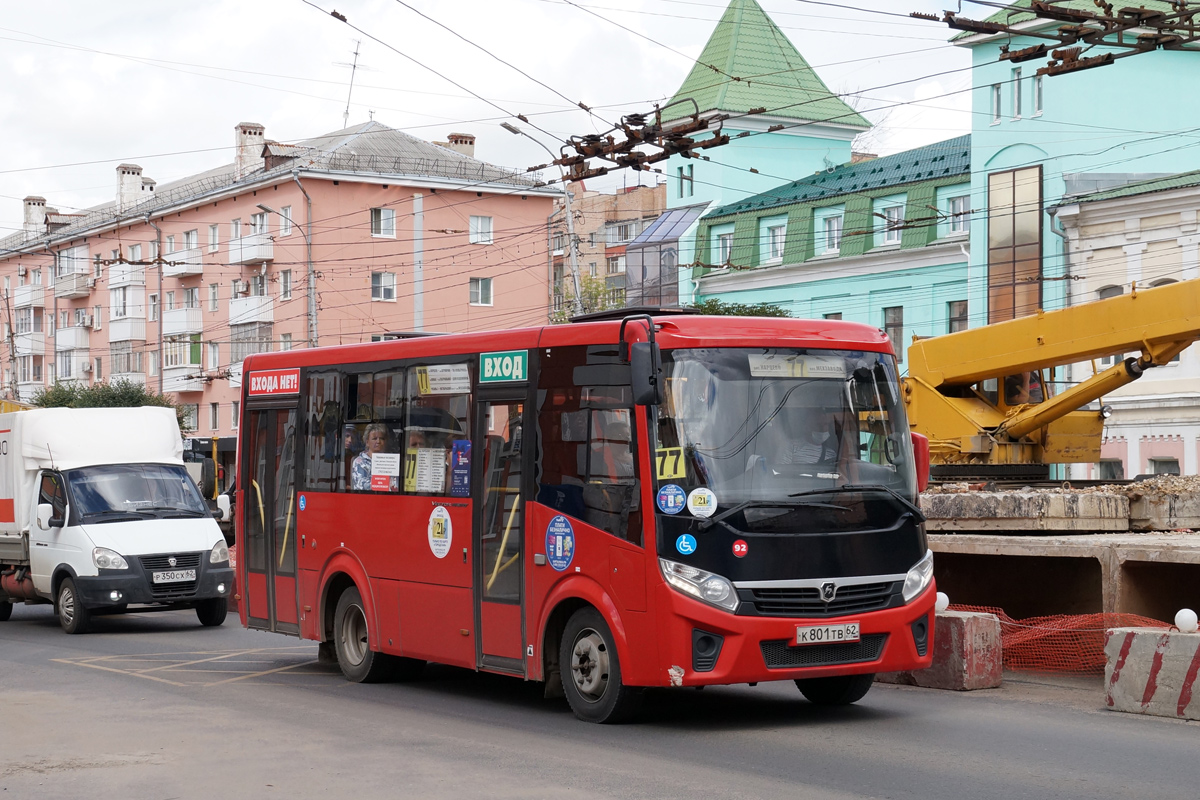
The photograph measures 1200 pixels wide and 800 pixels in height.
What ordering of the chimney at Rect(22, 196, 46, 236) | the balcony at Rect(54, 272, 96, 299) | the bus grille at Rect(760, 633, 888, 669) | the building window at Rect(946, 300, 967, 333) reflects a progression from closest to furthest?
the bus grille at Rect(760, 633, 888, 669) → the building window at Rect(946, 300, 967, 333) → the balcony at Rect(54, 272, 96, 299) → the chimney at Rect(22, 196, 46, 236)

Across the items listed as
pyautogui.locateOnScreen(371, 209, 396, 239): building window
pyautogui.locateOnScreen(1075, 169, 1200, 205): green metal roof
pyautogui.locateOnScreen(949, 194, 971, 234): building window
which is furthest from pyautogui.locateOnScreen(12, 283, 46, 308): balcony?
pyautogui.locateOnScreen(1075, 169, 1200, 205): green metal roof

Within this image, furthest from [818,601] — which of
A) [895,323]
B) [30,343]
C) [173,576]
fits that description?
[30,343]

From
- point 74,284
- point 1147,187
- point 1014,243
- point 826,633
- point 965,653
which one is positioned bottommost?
point 965,653

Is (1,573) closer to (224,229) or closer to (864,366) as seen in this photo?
(864,366)

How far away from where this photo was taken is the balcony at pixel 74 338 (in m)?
76.2

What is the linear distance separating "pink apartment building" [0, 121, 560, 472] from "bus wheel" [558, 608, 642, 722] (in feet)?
144

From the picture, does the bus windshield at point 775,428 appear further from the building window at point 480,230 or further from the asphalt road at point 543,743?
the building window at point 480,230

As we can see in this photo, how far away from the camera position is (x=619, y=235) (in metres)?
96.3

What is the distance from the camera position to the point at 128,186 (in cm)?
7606

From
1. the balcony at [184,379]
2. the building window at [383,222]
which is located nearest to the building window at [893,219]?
the building window at [383,222]

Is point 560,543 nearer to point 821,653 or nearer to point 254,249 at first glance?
point 821,653

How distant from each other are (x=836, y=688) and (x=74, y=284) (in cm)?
7095

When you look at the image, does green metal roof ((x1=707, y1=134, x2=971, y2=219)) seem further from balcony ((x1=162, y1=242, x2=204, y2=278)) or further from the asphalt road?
the asphalt road

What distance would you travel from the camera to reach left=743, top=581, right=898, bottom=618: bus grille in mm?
9828
